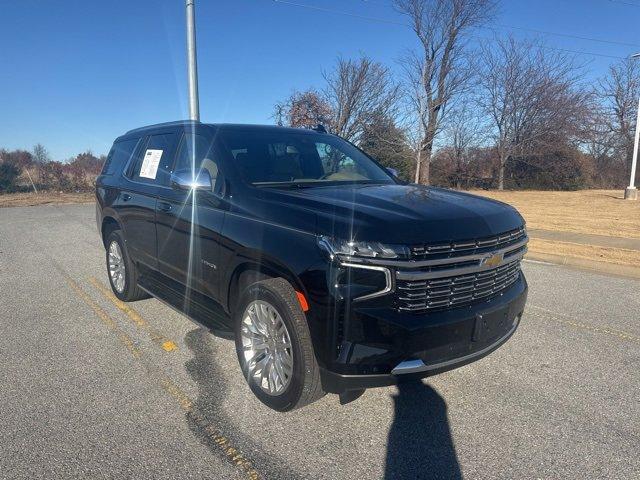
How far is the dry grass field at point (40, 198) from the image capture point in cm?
2108

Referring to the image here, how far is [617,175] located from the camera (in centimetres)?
3256

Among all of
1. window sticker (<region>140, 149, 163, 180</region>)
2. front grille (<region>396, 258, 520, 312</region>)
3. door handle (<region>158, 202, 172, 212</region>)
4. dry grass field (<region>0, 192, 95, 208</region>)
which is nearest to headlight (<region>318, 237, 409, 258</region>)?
front grille (<region>396, 258, 520, 312</region>)

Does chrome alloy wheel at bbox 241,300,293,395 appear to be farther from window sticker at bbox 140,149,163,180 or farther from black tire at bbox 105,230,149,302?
black tire at bbox 105,230,149,302

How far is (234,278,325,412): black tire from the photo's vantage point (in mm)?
2828

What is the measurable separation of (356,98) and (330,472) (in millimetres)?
22748

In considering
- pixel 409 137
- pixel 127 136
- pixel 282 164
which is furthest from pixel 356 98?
pixel 282 164

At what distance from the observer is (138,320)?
4.93m

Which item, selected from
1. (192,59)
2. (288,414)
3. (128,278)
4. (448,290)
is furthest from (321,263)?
(192,59)

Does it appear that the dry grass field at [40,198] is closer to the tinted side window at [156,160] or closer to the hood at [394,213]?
the tinted side window at [156,160]

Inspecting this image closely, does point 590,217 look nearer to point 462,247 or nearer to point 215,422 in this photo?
point 462,247

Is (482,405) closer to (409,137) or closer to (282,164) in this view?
(282,164)

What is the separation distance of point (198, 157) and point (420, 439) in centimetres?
283

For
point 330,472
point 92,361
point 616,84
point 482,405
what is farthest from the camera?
point 616,84

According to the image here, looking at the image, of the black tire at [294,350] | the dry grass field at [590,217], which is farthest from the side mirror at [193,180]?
the dry grass field at [590,217]
